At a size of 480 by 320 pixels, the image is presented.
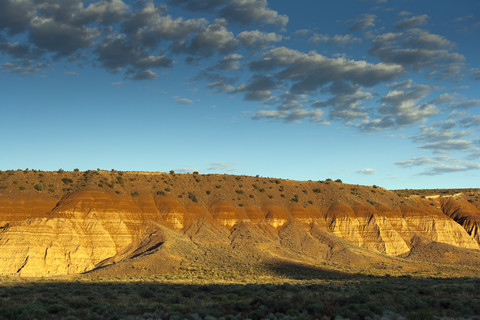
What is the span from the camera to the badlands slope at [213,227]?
49.9m

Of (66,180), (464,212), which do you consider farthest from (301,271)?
(464,212)

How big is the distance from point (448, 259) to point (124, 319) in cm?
6886

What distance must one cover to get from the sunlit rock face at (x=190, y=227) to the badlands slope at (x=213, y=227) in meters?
0.16

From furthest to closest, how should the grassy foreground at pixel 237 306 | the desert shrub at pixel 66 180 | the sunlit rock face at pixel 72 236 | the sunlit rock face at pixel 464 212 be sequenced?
the sunlit rock face at pixel 464 212 → the desert shrub at pixel 66 180 → the sunlit rock face at pixel 72 236 → the grassy foreground at pixel 237 306

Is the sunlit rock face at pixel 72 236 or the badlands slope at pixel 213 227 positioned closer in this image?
the sunlit rock face at pixel 72 236

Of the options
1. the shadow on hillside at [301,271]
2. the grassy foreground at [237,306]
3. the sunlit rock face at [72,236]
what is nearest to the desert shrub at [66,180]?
the sunlit rock face at [72,236]

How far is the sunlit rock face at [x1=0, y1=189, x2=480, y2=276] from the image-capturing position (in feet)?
163

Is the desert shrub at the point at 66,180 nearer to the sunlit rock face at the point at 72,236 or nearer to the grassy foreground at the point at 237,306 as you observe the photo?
the sunlit rock face at the point at 72,236

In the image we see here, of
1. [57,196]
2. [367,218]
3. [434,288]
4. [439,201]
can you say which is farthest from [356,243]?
[57,196]

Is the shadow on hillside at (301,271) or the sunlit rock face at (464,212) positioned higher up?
the sunlit rock face at (464,212)

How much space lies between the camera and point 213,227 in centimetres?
6300

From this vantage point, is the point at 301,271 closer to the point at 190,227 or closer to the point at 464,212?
the point at 190,227

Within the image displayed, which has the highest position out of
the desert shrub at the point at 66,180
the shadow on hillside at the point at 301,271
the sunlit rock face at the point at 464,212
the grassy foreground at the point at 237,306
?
the desert shrub at the point at 66,180

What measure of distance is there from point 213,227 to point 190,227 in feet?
12.3
